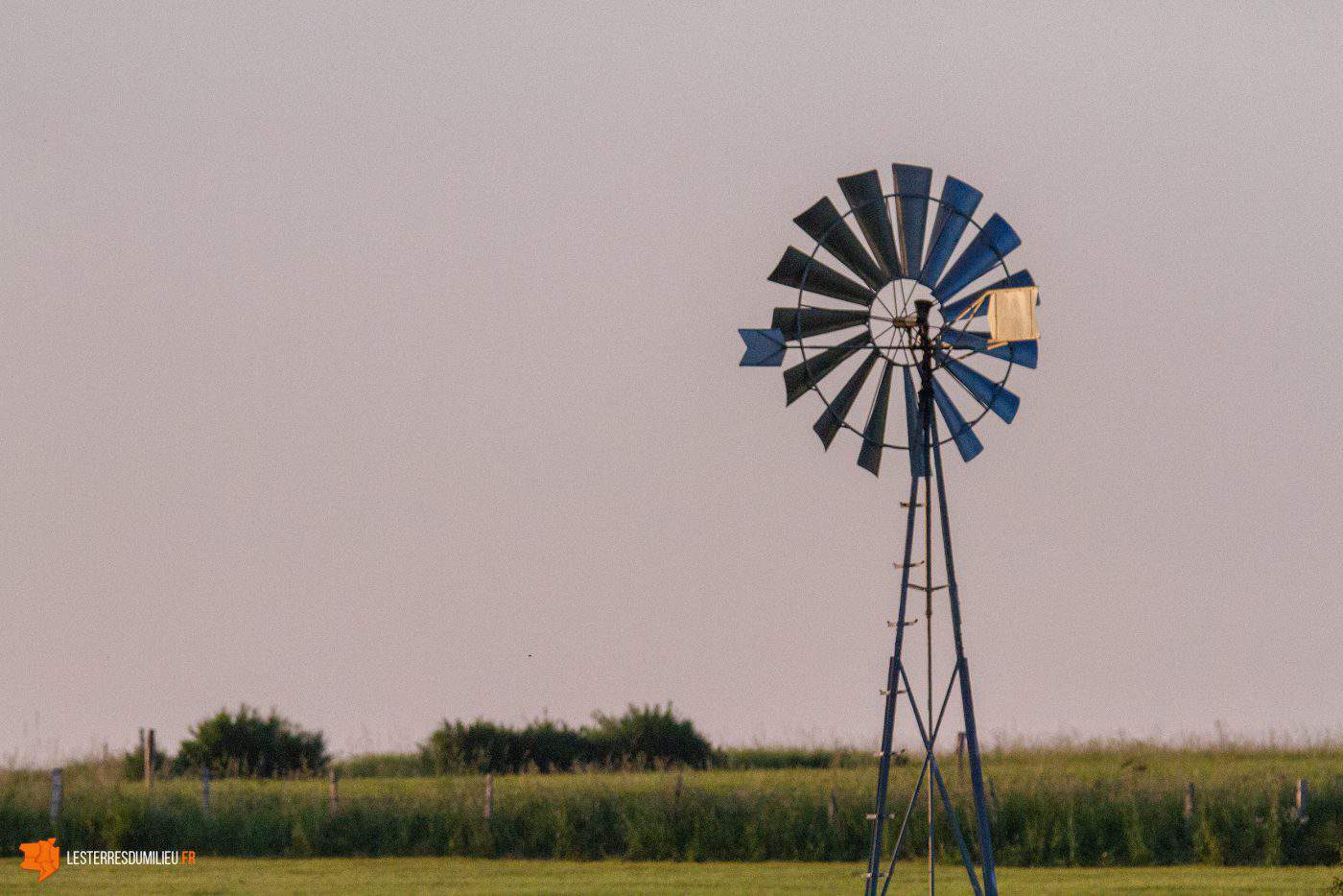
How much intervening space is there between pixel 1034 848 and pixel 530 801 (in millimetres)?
6672

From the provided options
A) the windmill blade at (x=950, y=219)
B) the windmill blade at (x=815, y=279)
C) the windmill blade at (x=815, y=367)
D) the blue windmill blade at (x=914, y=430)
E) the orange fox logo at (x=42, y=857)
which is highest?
the windmill blade at (x=950, y=219)

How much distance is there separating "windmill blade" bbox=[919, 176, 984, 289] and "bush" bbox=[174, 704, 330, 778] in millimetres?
28655

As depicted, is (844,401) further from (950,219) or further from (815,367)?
(950,219)

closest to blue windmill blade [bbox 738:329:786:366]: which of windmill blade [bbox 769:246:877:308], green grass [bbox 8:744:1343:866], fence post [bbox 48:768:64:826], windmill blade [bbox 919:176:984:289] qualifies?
windmill blade [bbox 769:246:877:308]

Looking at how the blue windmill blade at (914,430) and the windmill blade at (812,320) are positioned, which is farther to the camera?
the windmill blade at (812,320)

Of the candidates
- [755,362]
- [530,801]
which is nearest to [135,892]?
[530,801]

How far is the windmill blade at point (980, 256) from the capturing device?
12.6 m

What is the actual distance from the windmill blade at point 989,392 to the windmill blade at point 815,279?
813 millimetres

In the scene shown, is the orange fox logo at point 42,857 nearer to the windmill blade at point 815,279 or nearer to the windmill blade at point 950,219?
the windmill blade at point 815,279

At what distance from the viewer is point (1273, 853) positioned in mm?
22594

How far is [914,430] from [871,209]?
5.05 ft

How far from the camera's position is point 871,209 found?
40.9ft

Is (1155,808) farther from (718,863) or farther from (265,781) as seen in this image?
(265,781)

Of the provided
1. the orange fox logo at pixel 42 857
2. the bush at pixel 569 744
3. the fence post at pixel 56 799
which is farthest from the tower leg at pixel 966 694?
the bush at pixel 569 744
